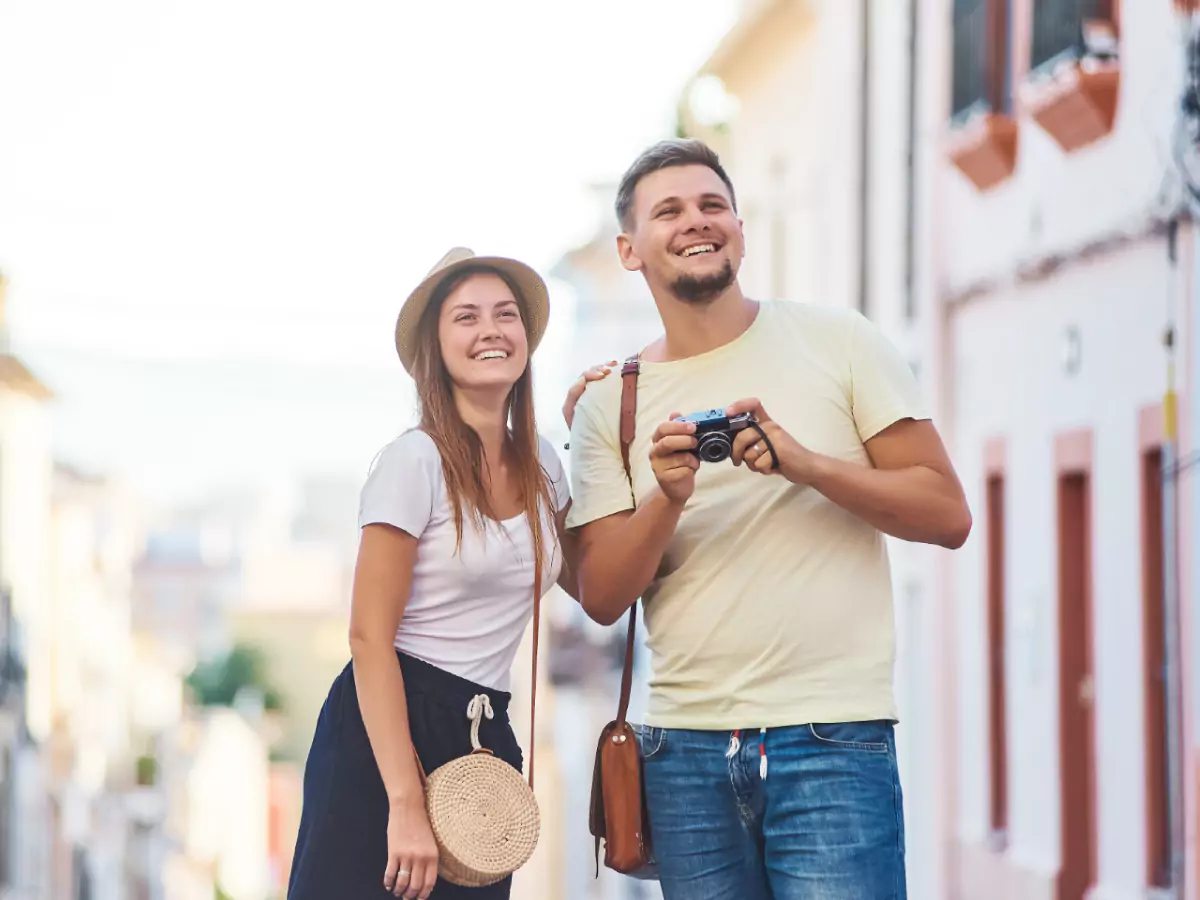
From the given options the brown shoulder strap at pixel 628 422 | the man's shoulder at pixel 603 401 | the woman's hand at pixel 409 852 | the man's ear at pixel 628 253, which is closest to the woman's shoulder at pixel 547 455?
the man's shoulder at pixel 603 401

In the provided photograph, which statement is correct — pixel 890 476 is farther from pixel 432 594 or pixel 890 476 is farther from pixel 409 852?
pixel 409 852

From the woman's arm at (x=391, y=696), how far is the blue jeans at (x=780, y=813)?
531mm

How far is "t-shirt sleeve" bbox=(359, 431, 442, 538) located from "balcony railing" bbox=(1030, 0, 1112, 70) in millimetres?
8325

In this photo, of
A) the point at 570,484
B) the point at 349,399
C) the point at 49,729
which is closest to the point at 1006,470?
the point at 570,484

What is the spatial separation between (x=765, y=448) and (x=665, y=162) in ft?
2.63

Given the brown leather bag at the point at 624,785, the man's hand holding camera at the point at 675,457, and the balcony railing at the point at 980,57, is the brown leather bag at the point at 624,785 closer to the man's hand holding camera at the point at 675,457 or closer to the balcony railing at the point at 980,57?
the man's hand holding camera at the point at 675,457

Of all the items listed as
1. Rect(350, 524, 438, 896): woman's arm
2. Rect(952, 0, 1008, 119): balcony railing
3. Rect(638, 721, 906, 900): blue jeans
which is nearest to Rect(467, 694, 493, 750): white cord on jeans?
Rect(350, 524, 438, 896): woman's arm

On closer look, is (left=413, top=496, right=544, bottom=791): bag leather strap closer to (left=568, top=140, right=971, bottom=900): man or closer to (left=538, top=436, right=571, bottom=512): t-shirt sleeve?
(left=568, top=140, right=971, bottom=900): man

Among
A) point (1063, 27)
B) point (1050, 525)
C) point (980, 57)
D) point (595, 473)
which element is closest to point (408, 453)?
point (595, 473)

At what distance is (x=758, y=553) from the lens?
5004mm

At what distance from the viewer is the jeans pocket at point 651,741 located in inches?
201

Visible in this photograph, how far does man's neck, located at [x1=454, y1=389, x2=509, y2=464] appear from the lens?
5.22m

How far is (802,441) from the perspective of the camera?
16.4 feet

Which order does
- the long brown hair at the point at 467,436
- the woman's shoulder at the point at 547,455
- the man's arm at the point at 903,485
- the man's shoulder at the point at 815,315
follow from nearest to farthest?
the man's arm at the point at 903,485, the long brown hair at the point at 467,436, the man's shoulder at the point at 815,315, the woman's shoulder at the point at 547,455
